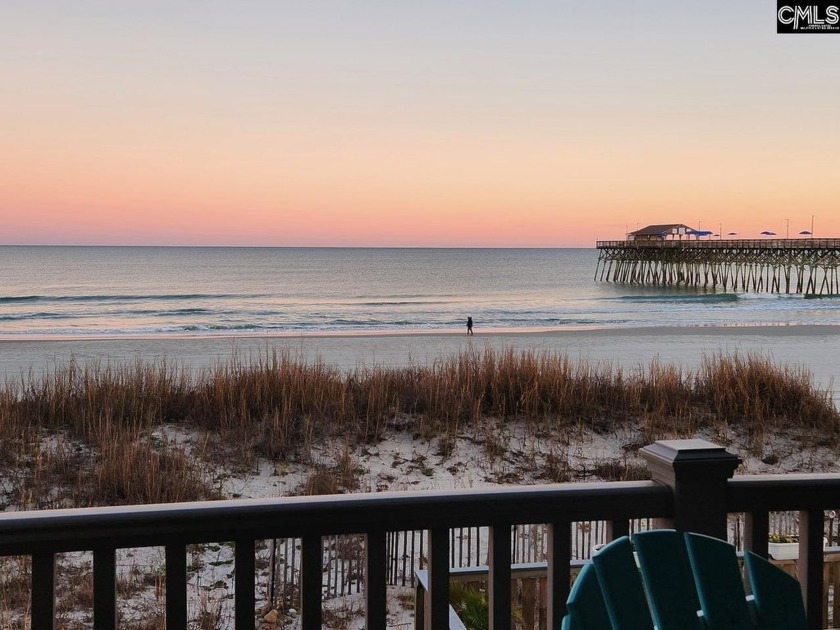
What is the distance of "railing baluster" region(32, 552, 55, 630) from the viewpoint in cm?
164

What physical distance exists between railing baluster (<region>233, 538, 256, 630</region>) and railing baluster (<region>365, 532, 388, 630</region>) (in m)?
0.27

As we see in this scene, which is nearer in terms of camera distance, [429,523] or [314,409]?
[429,523]

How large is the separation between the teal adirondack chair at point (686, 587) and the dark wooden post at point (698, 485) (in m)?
0.41

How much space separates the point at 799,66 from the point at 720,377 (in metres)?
8.13

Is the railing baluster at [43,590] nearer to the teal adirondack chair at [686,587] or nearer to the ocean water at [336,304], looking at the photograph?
the teal adirondack chair at [686,587]

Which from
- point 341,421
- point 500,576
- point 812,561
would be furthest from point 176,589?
point 341,421

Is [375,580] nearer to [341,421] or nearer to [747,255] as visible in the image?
[341,421]

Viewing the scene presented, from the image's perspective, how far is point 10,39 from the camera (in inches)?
578

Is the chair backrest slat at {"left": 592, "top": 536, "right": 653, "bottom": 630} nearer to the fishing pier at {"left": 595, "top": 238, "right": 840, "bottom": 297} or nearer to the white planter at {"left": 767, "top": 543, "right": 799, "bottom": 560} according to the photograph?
the white planter at {"left": 767, "top": 543, "right": 799, "bottom": 560}

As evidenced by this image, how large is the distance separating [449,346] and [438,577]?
2026 cm

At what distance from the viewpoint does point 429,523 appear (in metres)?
1.81

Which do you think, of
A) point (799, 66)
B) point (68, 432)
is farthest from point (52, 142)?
point (799, 66)

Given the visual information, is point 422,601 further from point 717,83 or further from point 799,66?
point 717,83

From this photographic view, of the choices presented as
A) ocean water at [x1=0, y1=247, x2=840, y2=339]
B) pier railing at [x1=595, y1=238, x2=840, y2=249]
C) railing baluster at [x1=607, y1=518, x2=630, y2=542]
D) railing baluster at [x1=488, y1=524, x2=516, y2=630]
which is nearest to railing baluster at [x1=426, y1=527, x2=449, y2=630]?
railing baluster at [x1=488, y1=524, x2=516, y2=630]
